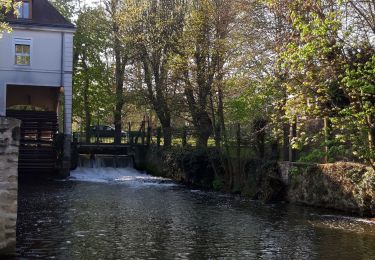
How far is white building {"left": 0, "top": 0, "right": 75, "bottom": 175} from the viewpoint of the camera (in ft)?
87.4

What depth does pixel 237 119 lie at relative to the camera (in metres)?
24.6

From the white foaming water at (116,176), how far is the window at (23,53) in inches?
244

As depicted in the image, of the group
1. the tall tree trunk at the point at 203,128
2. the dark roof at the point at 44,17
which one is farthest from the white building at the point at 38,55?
the tall tree trunk at the point at 203,128

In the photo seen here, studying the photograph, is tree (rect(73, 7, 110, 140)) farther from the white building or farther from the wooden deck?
the white building

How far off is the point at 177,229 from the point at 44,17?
1877 centimetres

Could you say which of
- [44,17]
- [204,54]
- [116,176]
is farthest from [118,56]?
[204,54]

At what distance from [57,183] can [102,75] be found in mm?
15933

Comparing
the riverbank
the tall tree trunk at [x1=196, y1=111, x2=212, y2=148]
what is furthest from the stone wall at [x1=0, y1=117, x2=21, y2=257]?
the tall tree trunk at [x1=196, y1=111, x2=212, y2=148]

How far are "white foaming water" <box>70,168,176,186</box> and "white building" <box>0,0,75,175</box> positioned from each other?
1.63m

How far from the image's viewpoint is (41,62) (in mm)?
27062

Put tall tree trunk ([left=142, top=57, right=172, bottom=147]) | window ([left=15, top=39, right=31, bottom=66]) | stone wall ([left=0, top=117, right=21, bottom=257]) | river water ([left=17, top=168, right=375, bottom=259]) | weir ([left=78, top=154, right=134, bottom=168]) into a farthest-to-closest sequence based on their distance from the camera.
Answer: weir ([left=78, top=154, right=134, bottom=168])
tall tree trunk ([left=142, top=57, right=172, bottom=147])
window ([left=15, top=39, right=31, bottom=66])
river water ([left=17, top=168, right=375, bottom=259])
stone wall ([left=0, top=117, right=21, bottom=257])

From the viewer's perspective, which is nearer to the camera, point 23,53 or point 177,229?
point 177,229

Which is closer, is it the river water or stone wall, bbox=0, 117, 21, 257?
stone wall, bbox=0, 117, 21, 257

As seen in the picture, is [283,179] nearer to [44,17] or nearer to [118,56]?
[44,17]
